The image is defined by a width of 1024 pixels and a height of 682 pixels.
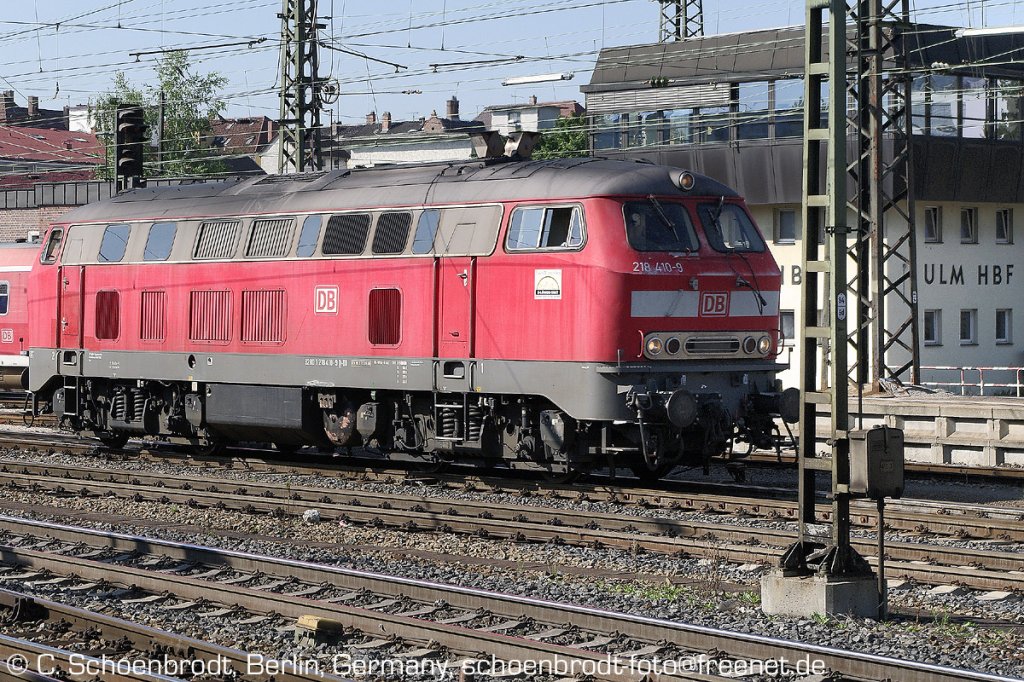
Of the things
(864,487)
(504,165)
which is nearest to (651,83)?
(504,165)

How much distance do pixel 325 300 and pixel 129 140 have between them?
12.9 metres

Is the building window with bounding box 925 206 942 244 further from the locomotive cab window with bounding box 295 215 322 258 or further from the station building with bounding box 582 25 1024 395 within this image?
the locomotive cab window with bounding box 295 215 322 258

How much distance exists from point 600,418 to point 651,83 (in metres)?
25.5

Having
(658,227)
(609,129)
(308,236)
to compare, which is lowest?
(658,227)

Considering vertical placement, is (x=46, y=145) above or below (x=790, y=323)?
above

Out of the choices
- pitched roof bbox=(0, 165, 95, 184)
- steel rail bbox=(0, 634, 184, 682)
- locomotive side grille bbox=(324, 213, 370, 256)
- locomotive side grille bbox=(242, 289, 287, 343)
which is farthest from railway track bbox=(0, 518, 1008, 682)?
pitched roof bbox=(0, 165, 95, 184)

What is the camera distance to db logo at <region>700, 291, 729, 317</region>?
15.6 meters

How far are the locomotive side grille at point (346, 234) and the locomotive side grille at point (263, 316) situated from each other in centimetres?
113

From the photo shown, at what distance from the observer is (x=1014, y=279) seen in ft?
132

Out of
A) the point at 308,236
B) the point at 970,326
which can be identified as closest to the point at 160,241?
the point at 308,236

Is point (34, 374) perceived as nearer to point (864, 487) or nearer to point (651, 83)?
point (864, 487)

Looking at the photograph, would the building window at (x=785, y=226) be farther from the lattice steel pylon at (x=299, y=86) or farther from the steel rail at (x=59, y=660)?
the steel rail at (x=59, y=660)

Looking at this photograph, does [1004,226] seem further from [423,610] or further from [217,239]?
[423,610]

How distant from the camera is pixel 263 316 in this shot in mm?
18562
